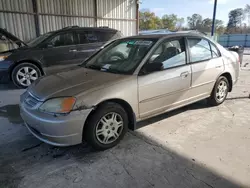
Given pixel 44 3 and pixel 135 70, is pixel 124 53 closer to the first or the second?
pixel 135 70

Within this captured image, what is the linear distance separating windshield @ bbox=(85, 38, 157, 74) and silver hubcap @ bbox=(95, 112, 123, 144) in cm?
67

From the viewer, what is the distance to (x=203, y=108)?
4.22 m

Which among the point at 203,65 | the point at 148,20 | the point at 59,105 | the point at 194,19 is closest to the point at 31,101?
the point at 59,105

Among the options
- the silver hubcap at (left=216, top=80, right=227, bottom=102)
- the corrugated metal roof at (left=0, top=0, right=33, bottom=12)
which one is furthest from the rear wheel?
the silver hubcap at (left=216, top=80, right=227, bottom=102)

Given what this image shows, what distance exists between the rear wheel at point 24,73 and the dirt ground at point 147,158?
2.30 m

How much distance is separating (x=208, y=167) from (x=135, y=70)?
4.97ft

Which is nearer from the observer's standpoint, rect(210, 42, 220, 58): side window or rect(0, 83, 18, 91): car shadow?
rect(210, 42, 220, 58): side window

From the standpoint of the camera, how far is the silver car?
248 cm

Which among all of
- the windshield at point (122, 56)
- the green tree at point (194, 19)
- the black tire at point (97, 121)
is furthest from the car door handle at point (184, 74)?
the green tree at point (194, 19)

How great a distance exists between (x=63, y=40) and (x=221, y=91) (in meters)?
4.65

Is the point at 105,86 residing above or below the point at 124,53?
below

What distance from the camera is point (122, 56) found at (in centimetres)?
350

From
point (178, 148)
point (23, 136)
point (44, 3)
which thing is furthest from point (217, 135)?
point (44, 3)

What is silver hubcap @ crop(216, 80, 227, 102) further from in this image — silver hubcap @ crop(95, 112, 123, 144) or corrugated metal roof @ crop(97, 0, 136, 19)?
corrugated metal roof @ crop(97, 0, 136, 19)
